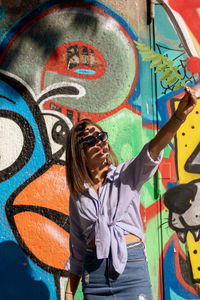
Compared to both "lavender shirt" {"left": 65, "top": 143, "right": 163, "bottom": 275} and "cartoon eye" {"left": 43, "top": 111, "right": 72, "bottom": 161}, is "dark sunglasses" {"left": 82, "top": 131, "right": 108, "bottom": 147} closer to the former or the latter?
"lavender shirt" {"left": 65, "top": 143, "right": 163, "bottom": 275}

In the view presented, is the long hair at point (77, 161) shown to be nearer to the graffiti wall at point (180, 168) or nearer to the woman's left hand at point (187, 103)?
the woman's left hand at point (187, 103)

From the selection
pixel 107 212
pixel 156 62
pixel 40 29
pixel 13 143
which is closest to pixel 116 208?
pixel 107 212

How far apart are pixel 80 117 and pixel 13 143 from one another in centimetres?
63

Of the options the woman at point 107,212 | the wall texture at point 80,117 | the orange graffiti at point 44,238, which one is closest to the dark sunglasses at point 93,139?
the woman at point 107,212

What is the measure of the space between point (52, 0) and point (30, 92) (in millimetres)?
861

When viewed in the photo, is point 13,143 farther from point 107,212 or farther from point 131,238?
point 131,238

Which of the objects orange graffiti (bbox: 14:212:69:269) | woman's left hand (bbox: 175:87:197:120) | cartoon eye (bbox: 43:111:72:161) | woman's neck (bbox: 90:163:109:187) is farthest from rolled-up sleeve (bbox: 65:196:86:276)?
cartoon eye (bbox: 43:111:72:161)

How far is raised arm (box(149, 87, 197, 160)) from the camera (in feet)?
5.37

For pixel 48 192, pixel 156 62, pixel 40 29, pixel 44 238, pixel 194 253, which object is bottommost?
pixel 194 253

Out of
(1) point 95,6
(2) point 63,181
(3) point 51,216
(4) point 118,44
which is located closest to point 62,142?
(2) point 63,181

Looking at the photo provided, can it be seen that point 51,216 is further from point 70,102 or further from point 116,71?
point 116,71

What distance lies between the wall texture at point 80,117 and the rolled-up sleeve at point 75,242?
0.99 metres

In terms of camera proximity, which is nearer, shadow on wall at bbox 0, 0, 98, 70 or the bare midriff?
the bare midriff

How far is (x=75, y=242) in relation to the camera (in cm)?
212
